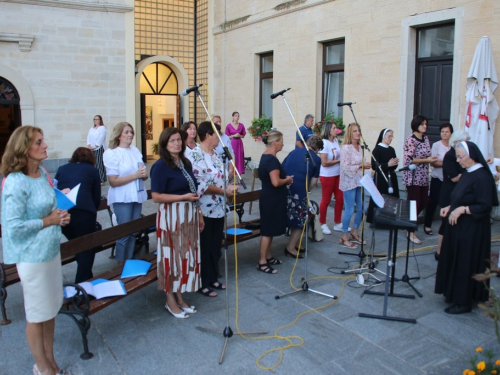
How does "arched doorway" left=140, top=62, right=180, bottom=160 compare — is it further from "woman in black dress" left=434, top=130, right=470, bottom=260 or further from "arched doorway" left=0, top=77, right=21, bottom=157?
"woman in black dress" left=434, top=130, right=470, bottom=260

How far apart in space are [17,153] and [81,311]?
1.33 m

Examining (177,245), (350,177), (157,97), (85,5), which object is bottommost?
(177,245)

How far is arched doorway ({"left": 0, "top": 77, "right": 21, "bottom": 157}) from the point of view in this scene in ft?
44.1

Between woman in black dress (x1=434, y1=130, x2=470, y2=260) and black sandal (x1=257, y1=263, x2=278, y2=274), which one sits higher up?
woman in black dress (x1=434, y1=130, x2=470, y2=260)

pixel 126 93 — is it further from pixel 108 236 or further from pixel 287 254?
pixel 108 236

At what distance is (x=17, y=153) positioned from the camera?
3113 mm

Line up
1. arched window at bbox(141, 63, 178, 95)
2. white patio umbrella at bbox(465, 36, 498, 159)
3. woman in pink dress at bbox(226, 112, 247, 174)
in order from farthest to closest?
arched window at bbox(141, 63, 178, 95)
woman in pink dress at bbox(226, 112, 247, 174)
white patio umbrella at bbox(465, 36, 498, 159)

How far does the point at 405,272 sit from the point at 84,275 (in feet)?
11.2

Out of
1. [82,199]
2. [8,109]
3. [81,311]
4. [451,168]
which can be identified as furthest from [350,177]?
[8,109]

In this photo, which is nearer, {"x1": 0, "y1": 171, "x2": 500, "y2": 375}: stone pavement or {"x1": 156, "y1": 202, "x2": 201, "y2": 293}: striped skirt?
{"x1": 0, "y1": 171, "x2": 500, "y2": 375}: stone pavement

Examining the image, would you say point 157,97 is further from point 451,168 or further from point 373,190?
point 373,190

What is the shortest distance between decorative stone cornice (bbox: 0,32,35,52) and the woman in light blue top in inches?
454

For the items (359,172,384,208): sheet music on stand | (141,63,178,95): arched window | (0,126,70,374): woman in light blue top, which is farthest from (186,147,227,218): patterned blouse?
(141,63,178,95): arched window

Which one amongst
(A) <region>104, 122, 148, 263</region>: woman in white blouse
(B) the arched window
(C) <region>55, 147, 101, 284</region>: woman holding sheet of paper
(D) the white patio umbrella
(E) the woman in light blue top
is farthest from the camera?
(B) the arched window
